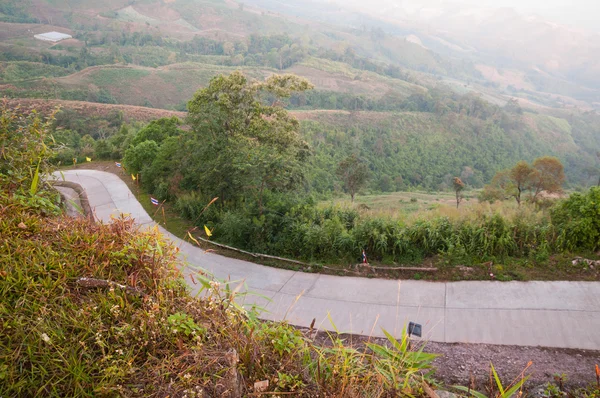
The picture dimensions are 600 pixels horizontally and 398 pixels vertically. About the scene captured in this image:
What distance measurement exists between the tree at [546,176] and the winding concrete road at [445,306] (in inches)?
641

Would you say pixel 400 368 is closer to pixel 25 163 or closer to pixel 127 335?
pixel 127 335

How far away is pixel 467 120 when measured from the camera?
206ft

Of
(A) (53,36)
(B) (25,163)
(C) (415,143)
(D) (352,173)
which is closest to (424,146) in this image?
(C) (415,143)

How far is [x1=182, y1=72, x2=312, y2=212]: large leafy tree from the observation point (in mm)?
9766

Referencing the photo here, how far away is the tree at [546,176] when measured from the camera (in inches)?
820

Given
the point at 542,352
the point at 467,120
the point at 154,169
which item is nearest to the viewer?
the point at 542,352

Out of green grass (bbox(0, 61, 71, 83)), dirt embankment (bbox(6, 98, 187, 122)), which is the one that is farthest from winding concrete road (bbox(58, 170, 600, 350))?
green grass (bbox(0, 61, 71, 83))

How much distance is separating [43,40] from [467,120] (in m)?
108

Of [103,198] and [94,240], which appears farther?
[103,198]

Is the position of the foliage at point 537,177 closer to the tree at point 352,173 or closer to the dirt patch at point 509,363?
the tree at point 352,173

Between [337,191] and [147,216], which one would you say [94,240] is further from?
[337,191]

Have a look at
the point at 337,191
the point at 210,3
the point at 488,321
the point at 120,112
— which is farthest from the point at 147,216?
the point at 210,3

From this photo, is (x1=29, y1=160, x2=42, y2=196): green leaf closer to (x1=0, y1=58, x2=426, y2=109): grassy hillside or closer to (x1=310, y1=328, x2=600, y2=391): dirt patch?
(x1=310, y1=328, x2=600, y2=391): dirt patch

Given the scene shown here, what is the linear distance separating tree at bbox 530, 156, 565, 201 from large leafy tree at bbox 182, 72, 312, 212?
49.4 feet
